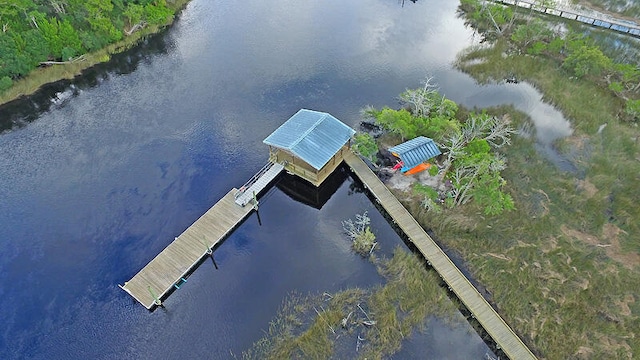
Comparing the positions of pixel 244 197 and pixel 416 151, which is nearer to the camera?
pixel 244 197

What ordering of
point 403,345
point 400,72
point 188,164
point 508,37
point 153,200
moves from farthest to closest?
point 508,37 → point 400,72 → point 188,164 → point 153,200 → point 403,345

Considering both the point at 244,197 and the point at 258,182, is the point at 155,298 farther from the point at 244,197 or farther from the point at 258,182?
the point at 258,182

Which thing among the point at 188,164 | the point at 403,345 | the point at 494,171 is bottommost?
the point at 403,345

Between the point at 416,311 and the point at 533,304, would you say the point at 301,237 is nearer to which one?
the point at 416,311

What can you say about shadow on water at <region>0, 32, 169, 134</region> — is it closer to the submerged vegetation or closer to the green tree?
the green tree

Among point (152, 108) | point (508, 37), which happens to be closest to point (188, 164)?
point (152, 108)

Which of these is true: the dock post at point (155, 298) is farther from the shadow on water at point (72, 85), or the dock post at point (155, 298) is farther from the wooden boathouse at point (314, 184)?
the shadow on water at point (72, 85)

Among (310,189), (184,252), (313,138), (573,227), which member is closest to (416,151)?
(313,138)
